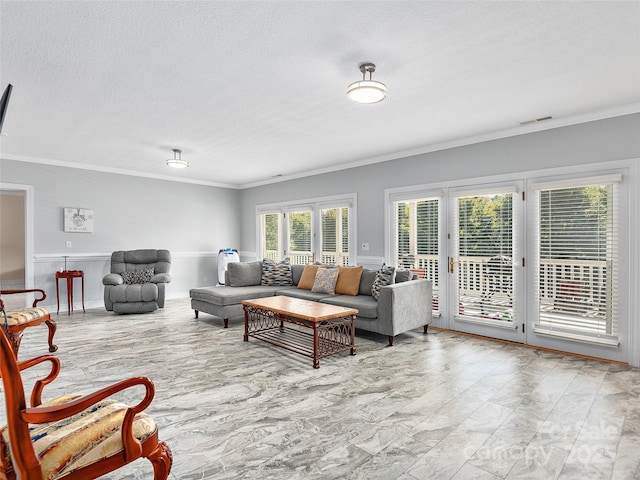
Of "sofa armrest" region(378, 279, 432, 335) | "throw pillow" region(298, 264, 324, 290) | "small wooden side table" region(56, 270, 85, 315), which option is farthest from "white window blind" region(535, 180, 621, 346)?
"small wooden side table" region(56, 270, 85, 315)

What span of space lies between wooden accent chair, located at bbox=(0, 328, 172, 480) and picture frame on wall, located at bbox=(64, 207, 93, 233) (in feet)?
18.3

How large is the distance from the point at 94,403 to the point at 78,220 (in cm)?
613

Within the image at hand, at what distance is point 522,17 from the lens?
2.18 metres

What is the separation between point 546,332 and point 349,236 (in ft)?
10.3

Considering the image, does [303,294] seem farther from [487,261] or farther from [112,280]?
[112,280]

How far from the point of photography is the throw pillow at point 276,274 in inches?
242

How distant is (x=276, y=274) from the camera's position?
243 inches

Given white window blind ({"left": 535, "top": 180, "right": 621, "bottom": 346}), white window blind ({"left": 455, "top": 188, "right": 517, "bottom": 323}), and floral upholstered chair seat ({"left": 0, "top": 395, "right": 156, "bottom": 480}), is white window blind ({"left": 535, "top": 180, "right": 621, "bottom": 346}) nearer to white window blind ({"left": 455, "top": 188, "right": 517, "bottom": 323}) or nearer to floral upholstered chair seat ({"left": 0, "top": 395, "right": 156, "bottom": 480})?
white window blind ({"left": 455, "top": 188, "right": 517, "bottom": 323})

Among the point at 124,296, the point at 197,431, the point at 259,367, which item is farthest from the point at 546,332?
the point at 124,296

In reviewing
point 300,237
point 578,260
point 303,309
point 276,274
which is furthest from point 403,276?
point 300,237

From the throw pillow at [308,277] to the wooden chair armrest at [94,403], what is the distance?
4.27m

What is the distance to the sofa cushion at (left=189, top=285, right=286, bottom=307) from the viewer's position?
16.8ft

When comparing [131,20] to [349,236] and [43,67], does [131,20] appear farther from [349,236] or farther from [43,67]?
[349,236]

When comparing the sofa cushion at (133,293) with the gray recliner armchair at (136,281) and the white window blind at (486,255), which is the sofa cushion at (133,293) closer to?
the gray recliner armchair at (136,281)
